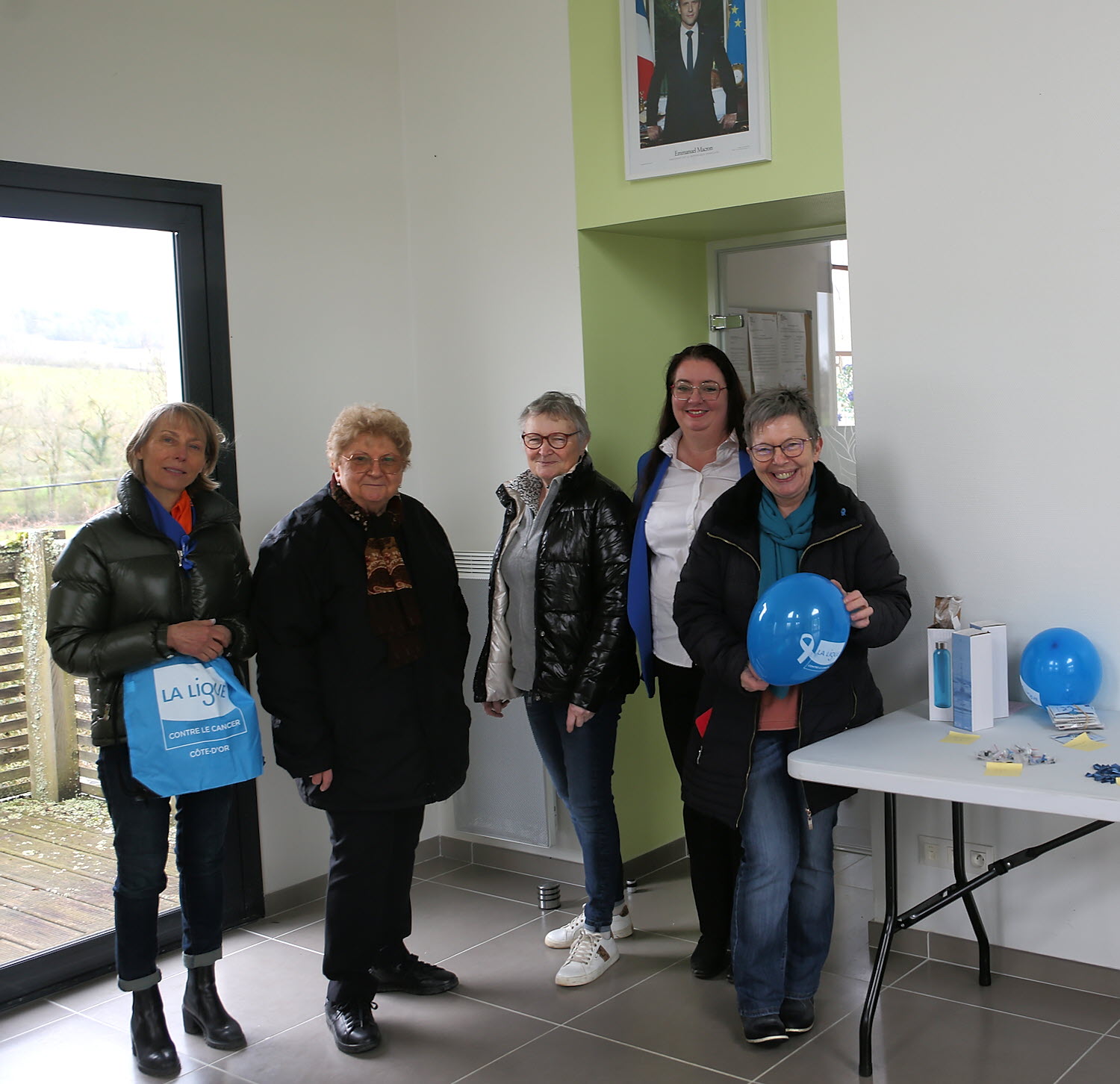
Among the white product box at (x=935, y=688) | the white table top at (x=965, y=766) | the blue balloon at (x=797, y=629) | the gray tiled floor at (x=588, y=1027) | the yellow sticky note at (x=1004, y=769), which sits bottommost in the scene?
the gray tiled floor at (x=588, y=1027)

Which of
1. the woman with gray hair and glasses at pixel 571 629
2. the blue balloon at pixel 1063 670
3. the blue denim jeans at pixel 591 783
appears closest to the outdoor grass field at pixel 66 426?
the woman with gray hair and glasses at pixel 571 629

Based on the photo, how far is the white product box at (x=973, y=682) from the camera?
2.78 metres

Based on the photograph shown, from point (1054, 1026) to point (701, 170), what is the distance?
2476 millimetres

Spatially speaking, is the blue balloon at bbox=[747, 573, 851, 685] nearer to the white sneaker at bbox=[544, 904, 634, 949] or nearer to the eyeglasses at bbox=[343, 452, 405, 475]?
the eyeglasses at bbox=[343, 452, 405, 475]

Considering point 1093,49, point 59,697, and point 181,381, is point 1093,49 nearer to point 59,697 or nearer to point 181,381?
point 181,381

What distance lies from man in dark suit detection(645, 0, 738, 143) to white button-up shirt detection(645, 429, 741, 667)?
3.19 ft

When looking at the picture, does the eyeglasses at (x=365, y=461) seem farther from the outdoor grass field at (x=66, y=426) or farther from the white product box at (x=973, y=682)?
A: the white product box at (x=973, y=682)

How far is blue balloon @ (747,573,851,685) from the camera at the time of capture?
2.55m

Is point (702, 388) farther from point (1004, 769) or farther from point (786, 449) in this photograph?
point (1004, 769)

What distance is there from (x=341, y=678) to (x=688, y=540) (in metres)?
0.97

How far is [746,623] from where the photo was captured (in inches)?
111

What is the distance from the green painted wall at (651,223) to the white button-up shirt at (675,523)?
2.28 ft

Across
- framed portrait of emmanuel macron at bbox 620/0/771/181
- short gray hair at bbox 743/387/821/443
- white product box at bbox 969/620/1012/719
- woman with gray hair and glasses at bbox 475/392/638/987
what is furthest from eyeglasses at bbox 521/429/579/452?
white product box at bbox 969/620/1012/719

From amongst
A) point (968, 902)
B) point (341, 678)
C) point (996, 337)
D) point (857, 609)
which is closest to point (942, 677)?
point (857, 609)
